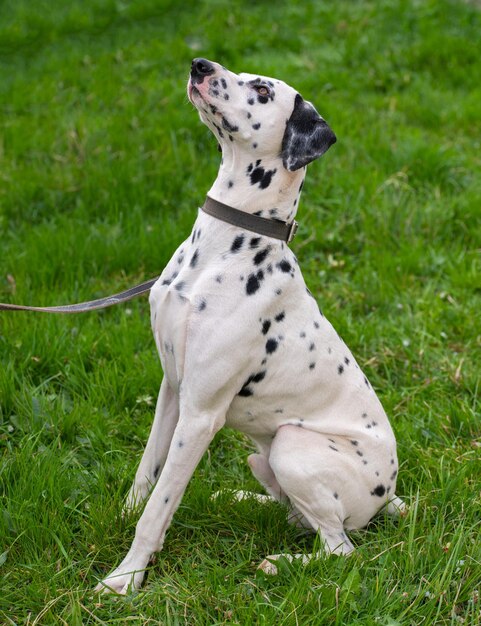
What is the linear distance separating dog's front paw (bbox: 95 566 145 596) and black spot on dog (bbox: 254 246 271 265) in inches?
47.6

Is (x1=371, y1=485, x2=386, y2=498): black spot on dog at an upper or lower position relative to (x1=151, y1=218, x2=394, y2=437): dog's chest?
lower

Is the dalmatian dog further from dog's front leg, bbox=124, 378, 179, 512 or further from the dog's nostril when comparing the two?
dog's front leg, bbox=124, 378, 179, 512

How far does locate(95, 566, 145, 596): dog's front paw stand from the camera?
9.72 feet

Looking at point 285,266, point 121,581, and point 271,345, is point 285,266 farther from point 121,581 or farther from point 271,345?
point 121,581

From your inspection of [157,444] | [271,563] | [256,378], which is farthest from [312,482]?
[157,444]

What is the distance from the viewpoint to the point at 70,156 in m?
6.14

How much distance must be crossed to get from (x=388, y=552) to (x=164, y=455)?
0.95 meters

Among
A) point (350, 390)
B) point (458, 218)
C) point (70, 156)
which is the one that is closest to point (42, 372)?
point (350, 390)

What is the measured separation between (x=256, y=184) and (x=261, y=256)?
0.87 ft

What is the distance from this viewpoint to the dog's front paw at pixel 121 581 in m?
2.96

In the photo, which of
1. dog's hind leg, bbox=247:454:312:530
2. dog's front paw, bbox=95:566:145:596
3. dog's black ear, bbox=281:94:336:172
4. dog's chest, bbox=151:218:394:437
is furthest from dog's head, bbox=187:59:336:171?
dog's front paw, bbox=95:566:145:596

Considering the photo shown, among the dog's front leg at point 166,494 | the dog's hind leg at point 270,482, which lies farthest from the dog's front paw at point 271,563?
the dog's front leg at point 166,494

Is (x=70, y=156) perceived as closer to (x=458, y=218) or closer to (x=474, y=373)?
(x=458, y=218)

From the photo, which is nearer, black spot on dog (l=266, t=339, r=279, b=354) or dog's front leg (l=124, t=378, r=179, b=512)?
black spot on dog (l=266, t=339, r=279, b=354)
